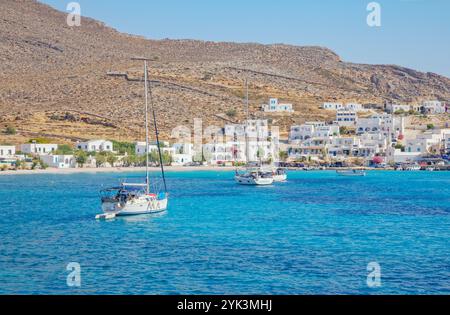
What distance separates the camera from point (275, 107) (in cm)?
14062

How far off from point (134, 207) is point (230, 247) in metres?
13.2

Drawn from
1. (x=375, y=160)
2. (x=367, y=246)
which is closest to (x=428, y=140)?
(x=375, y=160)

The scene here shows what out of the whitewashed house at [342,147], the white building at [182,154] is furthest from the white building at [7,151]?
the whitewashed house at [342,147]

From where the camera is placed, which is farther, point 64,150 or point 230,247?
point 64,150

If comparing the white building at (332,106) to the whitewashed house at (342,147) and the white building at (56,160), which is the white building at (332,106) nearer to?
the whitewashed house at (342,147)

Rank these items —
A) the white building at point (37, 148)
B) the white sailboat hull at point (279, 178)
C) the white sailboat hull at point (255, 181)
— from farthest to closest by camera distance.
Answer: the white building at point (37, 148) → the white sailboat hull at point (279, 178) → the white sailboat hull at point (255, 181)

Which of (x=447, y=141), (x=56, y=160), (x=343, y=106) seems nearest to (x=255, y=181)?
(x=56, y=160)

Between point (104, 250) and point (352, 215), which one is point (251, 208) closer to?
point (352, 215)

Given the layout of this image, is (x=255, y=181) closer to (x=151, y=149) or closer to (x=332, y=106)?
(x=151, y=149)

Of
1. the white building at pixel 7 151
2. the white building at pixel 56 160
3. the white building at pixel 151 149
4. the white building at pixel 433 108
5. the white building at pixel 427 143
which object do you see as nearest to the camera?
the white building at pixel 7 151

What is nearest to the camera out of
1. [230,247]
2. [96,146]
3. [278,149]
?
[230,247]

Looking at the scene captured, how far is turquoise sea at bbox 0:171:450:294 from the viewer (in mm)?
19594

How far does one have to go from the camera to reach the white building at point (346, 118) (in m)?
132

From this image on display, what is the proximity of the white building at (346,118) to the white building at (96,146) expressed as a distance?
159 ft
